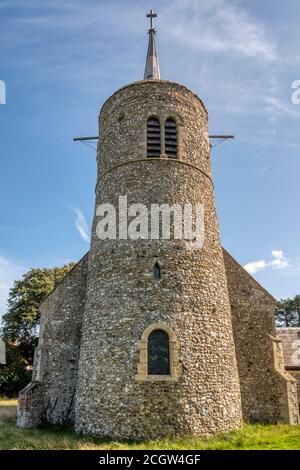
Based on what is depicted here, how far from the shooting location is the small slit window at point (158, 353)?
38.1ft

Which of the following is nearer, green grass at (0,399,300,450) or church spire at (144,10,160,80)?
green grass at (0,399,300,450)

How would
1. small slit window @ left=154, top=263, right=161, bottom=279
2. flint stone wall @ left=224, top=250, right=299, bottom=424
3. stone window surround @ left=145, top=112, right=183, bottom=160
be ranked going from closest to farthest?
small slit window @ left=154, top=263, right=161, bottom=279, stone window surround @ left=145, top=112, right=183, bottom=160, flint stone wall @ left=224, top=250, right=299, bottom=424

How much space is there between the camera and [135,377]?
11.4m

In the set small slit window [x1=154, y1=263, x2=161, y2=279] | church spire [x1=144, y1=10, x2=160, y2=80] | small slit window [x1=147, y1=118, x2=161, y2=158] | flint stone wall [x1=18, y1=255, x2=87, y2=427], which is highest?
church spire [x1=144, y1=10, x2=160, y2=80]

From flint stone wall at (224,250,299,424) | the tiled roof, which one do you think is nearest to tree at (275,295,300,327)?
the tiled roof

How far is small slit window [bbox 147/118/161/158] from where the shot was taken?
14436 millimetres

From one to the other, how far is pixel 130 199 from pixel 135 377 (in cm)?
607

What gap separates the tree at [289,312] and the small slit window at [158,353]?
39.3m

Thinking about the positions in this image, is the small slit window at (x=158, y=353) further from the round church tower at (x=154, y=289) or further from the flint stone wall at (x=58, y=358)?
the flint stone wall at (x=58, y=358)

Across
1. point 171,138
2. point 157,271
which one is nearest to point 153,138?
point 171,138

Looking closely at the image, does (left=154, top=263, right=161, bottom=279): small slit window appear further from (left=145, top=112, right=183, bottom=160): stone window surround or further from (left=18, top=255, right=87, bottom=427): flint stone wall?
(left=18, top=255, right=87, bottom=427): flint stone wall

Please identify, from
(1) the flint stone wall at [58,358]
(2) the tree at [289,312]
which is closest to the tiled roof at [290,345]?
(1) the flint stone wall at [58,358]

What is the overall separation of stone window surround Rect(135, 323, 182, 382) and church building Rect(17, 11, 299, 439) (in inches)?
1.3

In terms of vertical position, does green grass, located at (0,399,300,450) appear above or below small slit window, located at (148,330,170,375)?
below
